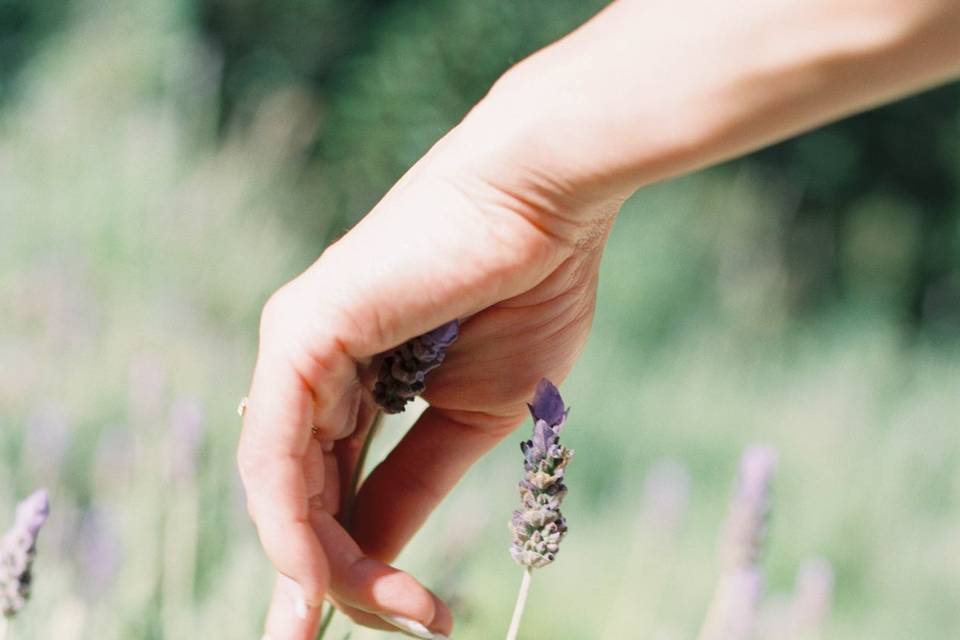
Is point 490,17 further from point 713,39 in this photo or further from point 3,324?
point 713,39

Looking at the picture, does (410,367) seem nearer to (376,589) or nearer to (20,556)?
(376,589)

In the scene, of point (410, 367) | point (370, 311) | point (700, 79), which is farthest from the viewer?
point (410, 367)

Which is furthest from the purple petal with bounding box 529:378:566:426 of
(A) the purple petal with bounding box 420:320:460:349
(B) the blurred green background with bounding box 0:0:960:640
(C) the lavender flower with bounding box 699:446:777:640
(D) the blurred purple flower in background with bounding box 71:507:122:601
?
(D) the blurred purple flower in background with bounding box 71:507:122:601

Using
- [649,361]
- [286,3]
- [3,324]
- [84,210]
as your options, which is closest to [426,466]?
[3,324]

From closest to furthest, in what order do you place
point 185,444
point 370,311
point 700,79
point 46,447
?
1. point 700,79
2. point 370,311
3. point 185,444
4. point 46,447

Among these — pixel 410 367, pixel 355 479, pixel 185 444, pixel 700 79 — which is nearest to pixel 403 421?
pixel 185 444

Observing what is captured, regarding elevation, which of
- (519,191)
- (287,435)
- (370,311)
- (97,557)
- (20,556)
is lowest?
(97,557)
